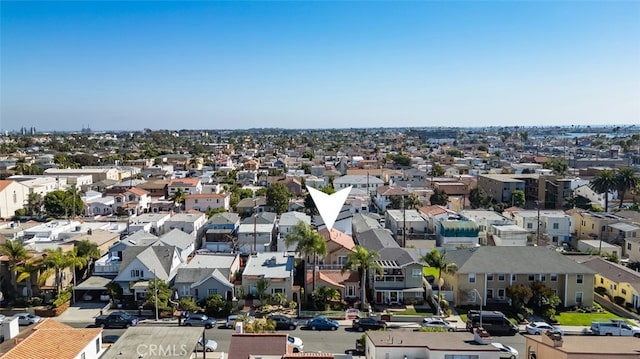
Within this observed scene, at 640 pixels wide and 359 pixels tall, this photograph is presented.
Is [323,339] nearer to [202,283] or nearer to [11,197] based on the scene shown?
[202,283]

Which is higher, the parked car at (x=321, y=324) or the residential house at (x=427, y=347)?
the residential house at (x=427, y=347)

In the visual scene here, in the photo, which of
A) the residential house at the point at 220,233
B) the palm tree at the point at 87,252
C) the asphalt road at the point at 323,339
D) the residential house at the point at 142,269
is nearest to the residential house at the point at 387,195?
the residential house at the point at 220,233

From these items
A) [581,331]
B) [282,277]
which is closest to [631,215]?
[581,331]

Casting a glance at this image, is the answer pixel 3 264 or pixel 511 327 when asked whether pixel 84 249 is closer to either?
pixel 3 264

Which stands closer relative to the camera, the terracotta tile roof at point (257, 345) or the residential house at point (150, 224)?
the terracotta tile roof at point (257, 345)

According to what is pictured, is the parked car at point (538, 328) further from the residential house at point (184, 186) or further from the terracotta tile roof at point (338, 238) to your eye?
the residential house at point (184, 186)

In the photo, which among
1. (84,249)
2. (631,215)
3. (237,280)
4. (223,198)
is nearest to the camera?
(237,280)
